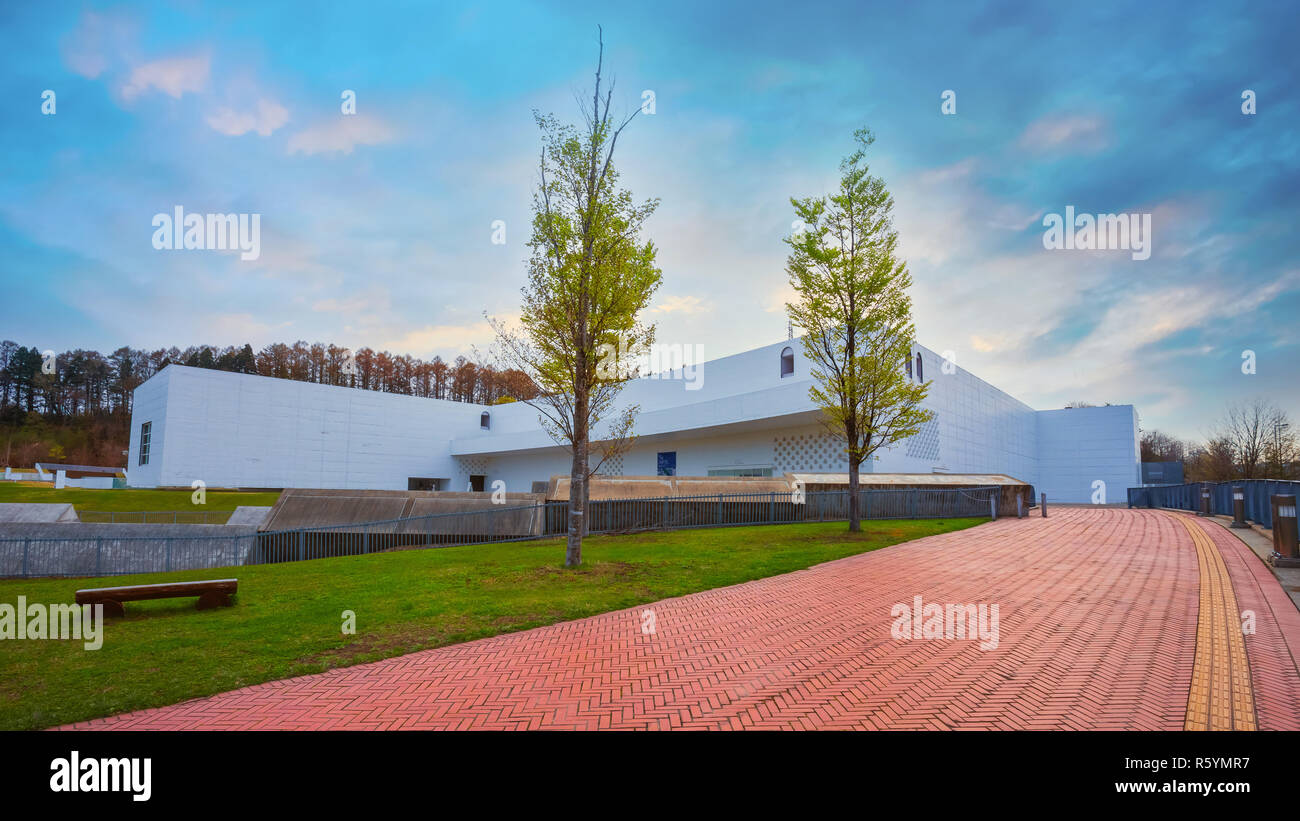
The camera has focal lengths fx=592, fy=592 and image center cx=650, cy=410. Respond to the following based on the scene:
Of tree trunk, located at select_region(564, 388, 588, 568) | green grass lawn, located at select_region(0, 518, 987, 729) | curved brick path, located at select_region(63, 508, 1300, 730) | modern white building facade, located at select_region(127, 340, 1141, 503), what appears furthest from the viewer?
modern white building facade, located at select_region(127, 340, 1141, 503)

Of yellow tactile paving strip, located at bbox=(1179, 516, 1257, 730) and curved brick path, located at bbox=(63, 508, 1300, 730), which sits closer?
yellow tactile paving strip, located at bbox=(1179, 516, 1257, 730)

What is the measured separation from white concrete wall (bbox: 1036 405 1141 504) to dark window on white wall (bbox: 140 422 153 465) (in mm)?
68812

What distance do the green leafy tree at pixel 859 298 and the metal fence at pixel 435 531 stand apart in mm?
2470

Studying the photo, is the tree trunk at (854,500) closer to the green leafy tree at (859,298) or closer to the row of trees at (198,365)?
the green leafy tree at (859,298)

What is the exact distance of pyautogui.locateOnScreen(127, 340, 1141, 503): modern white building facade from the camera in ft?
105

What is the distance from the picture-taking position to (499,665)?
19.9ft

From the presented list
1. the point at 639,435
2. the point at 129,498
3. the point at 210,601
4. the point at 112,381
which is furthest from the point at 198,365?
the point at 210,601

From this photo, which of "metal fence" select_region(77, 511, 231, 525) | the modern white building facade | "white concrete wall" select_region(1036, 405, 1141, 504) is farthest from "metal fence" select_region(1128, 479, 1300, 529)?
"metal fence" select_region(77, 511, 231, 525)

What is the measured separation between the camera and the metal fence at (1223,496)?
1528cm

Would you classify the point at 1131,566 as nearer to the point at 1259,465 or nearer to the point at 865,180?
the point at 865,180

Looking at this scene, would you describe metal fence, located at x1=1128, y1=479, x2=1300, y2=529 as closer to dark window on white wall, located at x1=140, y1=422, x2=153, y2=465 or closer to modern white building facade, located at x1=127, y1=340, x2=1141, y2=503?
modern white building facade, located at x1=127, y1=340, x2=1141, y2=503

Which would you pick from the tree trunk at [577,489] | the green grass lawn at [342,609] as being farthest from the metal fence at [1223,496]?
the tree trunk at [577,489]
